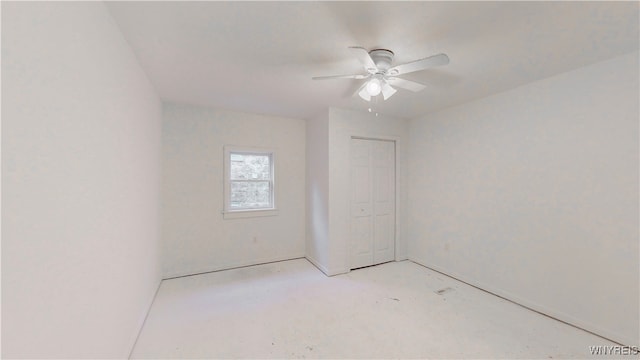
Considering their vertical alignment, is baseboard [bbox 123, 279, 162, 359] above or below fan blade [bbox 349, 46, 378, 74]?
below

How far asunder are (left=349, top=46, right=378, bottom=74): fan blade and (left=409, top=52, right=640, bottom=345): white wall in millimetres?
1886

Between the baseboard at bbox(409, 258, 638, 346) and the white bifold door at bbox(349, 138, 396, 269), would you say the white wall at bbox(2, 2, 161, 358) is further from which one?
the baseboard at bbox(409, 258, 638, 346)

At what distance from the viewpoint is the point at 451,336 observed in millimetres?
2168

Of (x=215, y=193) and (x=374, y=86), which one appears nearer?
(x=374, y=86)

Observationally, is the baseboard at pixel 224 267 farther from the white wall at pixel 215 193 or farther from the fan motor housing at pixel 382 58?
the fan motor housing at pixel 382 58

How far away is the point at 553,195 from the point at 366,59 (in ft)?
7.66

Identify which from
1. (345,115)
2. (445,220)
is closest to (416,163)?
(445,220)

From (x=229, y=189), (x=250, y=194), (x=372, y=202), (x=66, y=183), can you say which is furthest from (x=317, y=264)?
(x=66, y=183)

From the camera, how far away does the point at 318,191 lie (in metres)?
3.86

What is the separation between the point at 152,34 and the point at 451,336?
336 centimetres

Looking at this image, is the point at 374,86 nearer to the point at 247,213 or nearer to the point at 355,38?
the point at 355,38

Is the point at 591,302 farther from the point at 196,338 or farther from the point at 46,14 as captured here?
the point at 46,14

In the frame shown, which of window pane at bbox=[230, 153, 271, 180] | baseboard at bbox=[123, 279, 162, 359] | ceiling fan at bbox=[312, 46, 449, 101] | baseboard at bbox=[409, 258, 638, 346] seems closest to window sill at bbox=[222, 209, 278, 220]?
window pane at bbox=[230, 153, 271, 180]

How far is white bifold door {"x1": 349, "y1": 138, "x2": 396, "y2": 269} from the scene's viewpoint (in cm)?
380
